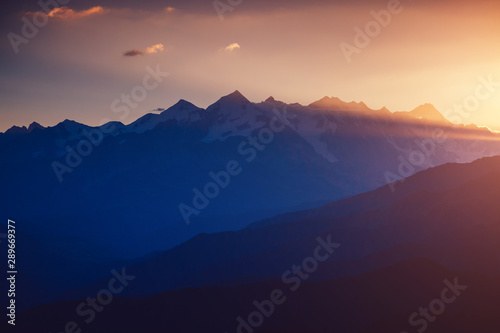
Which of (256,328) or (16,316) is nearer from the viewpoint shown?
(256,328)

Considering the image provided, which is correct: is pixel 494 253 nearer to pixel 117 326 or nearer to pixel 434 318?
pixel 434 318

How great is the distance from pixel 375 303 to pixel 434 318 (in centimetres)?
1664

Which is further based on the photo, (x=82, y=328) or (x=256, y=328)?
(x=82, y=328)

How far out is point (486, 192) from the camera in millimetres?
198250

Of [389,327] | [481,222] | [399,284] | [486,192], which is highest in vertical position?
[486,192]

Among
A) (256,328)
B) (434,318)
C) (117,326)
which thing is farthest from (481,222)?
(117,326)

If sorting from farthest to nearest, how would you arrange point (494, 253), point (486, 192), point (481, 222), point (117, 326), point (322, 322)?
point (486, 192), point (481, 222), point (494, 253), point (117, 326), point (322, 322)

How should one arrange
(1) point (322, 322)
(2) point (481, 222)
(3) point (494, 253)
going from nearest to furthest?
(1) point (322, 322) → (3) point (494, 253) → (2) point (481, 222)

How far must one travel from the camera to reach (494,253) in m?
160

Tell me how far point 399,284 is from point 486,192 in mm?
77203

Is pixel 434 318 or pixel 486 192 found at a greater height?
pixel 486 192

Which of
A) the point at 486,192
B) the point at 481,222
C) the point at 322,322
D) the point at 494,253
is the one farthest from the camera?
the point at 486,192

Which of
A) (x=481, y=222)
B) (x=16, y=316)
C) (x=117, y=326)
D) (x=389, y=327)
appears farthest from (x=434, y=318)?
(x=16, y=316)

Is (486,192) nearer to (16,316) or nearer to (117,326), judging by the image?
(117,326)
